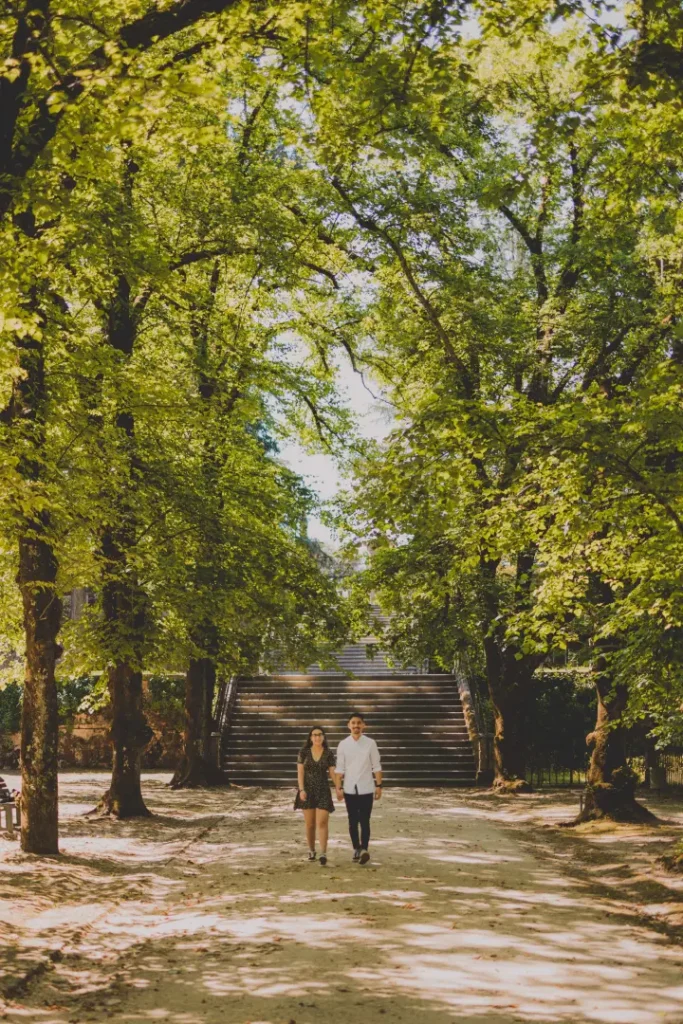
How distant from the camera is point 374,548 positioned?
1127 centimetres

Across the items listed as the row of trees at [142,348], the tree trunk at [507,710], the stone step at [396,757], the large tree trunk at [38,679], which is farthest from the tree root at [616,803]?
the stone step at [396,757]

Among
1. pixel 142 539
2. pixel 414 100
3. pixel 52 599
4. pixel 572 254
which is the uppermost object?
pixel 572 254

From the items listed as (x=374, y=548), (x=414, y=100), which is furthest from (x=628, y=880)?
(x=414, y=100)

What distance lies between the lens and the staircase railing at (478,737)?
27.7 meters

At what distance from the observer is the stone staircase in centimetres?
2800

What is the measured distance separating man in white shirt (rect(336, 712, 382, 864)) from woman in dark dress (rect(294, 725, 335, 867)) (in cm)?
19

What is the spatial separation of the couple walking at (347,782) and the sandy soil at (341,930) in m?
0.45

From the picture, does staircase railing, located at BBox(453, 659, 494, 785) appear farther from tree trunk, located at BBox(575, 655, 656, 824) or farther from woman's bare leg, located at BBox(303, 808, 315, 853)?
woman's bare leg, located at BBox(303, 808, 315, 853)

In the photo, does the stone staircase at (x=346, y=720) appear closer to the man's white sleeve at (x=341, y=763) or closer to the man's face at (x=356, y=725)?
the man's white sleeve at (x=341, y=763)

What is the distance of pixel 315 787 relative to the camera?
13.3 metres

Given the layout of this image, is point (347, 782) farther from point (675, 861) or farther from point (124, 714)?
point (124, 714)

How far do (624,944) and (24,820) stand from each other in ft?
26.1

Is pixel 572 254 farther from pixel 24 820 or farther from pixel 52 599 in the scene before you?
pixel 24 820

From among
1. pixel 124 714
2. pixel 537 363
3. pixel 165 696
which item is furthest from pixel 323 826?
pixel 165 696
